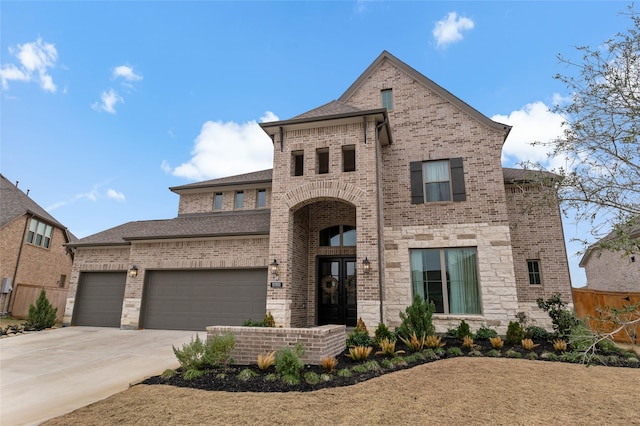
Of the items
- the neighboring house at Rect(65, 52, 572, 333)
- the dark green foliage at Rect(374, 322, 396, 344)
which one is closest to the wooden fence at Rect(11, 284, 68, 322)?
the neighboring house at Rect(65, 52, 572, 333)

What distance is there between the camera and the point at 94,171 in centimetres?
2050

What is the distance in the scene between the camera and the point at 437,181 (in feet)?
38.8

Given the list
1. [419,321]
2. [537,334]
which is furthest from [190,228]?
[537,334]

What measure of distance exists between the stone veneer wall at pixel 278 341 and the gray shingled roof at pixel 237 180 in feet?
27.5

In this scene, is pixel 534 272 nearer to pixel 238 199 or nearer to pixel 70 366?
pixel 238 199

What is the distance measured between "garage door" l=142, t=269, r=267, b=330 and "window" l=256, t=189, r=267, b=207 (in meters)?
3.52

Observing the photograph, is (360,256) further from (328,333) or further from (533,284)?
(533,284)

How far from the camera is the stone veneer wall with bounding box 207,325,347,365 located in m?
6.69

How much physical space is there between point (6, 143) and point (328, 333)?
75.3ft

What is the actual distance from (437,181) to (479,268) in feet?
10.9

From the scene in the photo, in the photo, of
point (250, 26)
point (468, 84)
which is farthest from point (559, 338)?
point (250, 26)

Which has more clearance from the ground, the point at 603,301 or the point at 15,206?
the point at 15,206

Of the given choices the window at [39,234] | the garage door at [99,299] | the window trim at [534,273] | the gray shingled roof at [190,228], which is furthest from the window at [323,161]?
the window at [39,234]

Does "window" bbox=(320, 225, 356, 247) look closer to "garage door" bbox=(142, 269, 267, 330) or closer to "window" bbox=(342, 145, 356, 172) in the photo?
"window" bbox=(342, 145, 356, 172)
